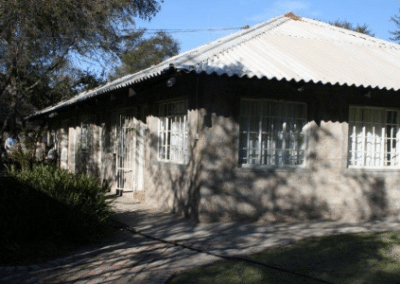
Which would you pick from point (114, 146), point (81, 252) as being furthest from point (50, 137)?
point (81, 252)

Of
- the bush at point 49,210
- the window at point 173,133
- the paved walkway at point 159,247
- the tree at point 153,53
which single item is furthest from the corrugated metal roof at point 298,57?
the tree at point 153,53

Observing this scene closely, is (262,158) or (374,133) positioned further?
(374,133)

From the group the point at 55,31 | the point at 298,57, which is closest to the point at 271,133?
the point at 298,57

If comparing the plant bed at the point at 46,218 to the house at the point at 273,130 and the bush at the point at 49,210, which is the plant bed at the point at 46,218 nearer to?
the bush at the point at 49,210

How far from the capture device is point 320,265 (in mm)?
6219

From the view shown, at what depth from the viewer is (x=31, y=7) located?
12578 millimetres

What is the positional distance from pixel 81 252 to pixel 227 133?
11.3 ft

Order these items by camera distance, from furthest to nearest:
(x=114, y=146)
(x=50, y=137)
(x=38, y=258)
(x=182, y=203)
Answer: (x=50, y=137) → (x=114, y=146) → (x=182, y=203) → (x=38, y=258)

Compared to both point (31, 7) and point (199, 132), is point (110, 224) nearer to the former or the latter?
point (199, 132)

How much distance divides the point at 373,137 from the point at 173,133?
14.0ft

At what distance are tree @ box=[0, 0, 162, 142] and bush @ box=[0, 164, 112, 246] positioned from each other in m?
5.92

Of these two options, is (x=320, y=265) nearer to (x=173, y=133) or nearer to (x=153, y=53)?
(x=173, y=133)

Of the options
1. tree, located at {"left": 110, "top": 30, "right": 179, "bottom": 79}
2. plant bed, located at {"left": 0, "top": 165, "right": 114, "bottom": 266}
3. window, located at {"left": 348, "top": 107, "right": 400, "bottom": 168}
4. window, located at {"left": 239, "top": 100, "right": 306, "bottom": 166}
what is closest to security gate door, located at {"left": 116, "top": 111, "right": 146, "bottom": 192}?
window, located at {"left": 239, "top": 100, "right": 306, "bottom": 166}

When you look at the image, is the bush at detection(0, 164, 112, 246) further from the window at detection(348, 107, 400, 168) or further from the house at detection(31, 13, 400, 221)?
the window at detection(348, 107, 400, 168)
